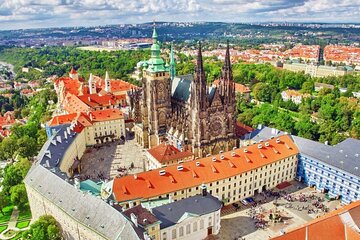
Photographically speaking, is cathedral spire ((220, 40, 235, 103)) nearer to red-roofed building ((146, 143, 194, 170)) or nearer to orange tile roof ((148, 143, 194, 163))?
red-roofed building ((146, 143, 194, 170))

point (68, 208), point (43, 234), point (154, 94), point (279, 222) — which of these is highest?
point (154, 94)

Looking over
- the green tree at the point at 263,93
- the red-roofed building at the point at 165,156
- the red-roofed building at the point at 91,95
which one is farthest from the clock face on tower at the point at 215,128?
the green tree at the point at 263,93

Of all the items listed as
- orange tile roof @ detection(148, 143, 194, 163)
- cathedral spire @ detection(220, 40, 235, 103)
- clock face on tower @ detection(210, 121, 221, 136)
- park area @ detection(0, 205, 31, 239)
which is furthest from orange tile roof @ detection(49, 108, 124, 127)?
cathedral spire @ detection(220, 40, 235, 103)

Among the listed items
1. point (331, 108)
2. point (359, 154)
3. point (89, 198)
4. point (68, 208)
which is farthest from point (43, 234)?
point (331, 108)

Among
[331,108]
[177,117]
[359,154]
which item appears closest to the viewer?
[359,154]

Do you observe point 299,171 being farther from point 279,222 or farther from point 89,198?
point 89,198

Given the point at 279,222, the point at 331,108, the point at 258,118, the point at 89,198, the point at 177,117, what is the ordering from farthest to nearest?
the point at 331,108 < the point at 258,118 < the point at 177,117 < the point at 279,222 < the point at 89,198

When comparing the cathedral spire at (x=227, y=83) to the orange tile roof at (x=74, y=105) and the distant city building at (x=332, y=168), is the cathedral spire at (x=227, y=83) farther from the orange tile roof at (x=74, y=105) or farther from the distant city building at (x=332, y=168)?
the orange tile roof at (x=74, y=105)

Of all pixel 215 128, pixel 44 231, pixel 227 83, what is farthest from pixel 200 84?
pixel 44 231
